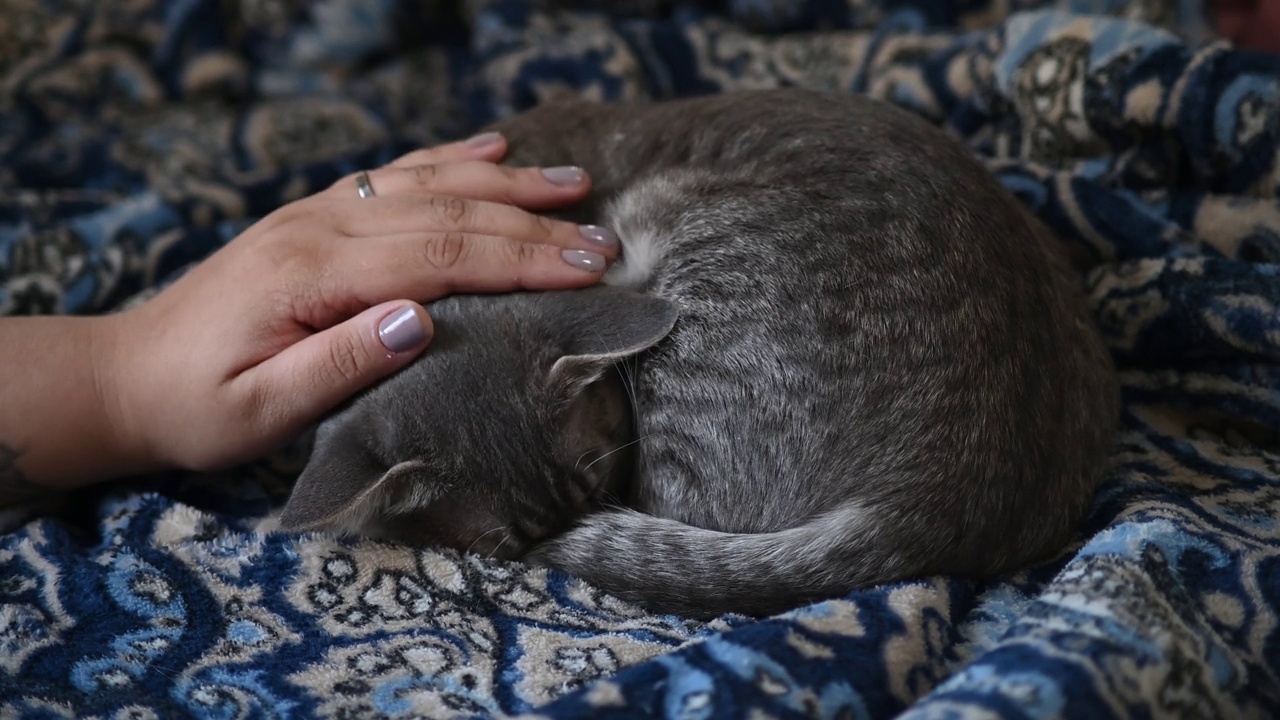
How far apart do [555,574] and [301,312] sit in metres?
0.55

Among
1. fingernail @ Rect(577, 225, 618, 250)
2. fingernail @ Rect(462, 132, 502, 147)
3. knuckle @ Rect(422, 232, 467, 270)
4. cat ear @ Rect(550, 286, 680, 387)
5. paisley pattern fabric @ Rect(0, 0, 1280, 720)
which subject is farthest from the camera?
fingernail @ Rect(462, 132, 502, 147)

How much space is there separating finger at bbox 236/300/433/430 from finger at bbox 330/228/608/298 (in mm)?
62

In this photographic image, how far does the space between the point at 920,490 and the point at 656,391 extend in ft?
1.40

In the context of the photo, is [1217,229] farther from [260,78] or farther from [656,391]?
[260,78]

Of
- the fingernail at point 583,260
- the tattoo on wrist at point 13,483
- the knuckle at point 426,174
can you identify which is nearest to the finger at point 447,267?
the fingernail at point 583,260

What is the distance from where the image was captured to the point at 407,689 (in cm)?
117

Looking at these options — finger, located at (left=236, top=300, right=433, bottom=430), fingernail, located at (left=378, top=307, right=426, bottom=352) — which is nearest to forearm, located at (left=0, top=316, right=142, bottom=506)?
finger, located at (left=236, top=300, right=433, bottom=430)

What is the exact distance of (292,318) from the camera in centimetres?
151

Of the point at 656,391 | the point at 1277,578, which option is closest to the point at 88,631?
the point at 656,391

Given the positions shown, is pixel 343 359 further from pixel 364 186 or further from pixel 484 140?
pixel 484 140

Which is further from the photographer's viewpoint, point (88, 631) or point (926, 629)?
Result: point (88, 631)

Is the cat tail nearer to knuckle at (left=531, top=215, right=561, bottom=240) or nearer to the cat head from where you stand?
the cat head

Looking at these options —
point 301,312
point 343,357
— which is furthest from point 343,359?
point 301,312

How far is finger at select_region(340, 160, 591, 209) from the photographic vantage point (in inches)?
68.5
